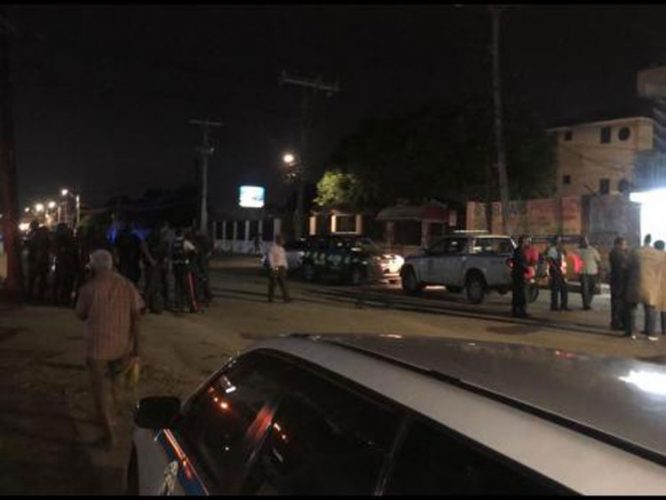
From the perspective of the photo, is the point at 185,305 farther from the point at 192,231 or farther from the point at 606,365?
the point at 606,365

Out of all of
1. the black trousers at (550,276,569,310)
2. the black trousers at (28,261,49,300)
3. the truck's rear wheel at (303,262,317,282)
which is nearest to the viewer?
the black trousers at (28,261,49,300)

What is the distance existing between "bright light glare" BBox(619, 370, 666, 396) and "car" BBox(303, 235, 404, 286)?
25936mm

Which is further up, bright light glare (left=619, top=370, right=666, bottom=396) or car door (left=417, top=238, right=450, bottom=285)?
bright light glare (left=619, top=370, right=666, bottom=396)

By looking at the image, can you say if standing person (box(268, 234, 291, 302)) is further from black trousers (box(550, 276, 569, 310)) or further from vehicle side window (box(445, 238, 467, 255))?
black trousers (box(550, 276, 569, 310))

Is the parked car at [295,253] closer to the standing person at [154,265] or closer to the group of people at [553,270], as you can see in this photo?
the group of people at [553,270]

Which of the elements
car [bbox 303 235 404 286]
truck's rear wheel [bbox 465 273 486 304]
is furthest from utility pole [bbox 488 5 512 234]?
truck's rear wheel [bbox 465 273 486 304]

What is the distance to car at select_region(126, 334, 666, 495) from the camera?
189 centimetres

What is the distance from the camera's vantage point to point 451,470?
6.83ft

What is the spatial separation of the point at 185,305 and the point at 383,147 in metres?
29.2

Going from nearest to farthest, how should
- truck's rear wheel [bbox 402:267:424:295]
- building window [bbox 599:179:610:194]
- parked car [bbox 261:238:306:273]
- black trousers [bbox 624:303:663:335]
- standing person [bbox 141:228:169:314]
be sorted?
black trousers [bbox 624:303:663:335]
standing person [bbox 141:228:169:314]
truck's rear wheel [bbox 402:267:424:295]
parked car [bbox 261:238:306:273]
building window [bbox 599:179:610:194]

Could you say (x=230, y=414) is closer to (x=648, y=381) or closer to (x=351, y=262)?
(x=648, y=381)

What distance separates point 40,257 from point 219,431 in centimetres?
1713

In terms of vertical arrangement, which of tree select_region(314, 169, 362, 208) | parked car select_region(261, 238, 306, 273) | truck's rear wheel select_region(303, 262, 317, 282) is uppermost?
tree select_region(314, 169, 362, 208)

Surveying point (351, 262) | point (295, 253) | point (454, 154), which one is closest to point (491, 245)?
point (351, 262)
